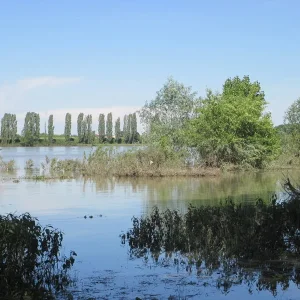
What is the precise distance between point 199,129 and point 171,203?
24.1 m

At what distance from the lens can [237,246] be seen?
12.1m

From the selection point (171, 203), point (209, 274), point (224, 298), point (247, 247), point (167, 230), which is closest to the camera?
point (224, 298)

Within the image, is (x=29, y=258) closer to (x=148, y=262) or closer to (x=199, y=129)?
(x=148, y=262)

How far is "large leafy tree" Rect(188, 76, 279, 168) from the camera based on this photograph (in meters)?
46.2

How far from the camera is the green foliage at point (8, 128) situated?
419ft

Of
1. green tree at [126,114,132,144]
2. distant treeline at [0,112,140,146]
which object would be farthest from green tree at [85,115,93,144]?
green tree at [126,114,132,144]

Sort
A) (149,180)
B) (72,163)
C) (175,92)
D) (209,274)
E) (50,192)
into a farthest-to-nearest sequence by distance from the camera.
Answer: (175,92) → (72,163) → (149,180) → (50,192) → (209,274)

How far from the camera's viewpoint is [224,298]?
9.31 m

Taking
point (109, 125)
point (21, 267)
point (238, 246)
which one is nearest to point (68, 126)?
point (109, 125)

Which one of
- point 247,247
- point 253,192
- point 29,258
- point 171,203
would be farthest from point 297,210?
point 253,192

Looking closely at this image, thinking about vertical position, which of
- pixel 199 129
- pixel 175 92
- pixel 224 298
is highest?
pixel 175 92

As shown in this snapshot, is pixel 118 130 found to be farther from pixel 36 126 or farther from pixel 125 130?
pixel 36 126

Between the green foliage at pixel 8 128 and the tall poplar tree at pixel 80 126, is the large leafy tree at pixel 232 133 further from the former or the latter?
the green foliage at pixel 8 128

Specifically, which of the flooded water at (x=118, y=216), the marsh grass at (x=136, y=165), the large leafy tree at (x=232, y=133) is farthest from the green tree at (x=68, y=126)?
the flooded water at (x=118, y=216)
